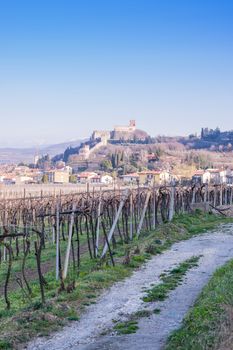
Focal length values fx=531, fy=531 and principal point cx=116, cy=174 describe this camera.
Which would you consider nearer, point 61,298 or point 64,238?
point 61,298

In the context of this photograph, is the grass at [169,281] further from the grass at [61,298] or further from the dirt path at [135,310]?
the grass at [61,298]

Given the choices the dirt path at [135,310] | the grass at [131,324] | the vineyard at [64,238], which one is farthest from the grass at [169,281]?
the vineyard at [64,238]

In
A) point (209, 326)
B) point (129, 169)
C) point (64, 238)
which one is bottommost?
point (64, 238)

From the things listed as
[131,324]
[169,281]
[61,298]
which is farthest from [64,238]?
[131,324]

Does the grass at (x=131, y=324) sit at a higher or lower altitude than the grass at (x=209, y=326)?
lower

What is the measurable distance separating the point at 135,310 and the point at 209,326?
2.44 meters

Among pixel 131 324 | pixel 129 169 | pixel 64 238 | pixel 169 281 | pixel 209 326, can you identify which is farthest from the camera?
pixel 129 169

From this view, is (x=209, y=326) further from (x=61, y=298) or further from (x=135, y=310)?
(x=61, y=298)

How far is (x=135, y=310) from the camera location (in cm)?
950

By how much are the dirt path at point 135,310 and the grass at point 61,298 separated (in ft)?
0.79

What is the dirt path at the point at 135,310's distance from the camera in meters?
7.71

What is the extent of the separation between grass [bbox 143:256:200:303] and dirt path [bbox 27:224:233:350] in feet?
0.49

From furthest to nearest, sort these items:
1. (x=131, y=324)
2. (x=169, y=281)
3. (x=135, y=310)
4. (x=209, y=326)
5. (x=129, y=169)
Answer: (x=129, y=169), (x=169, y=281), (x=135, y=310), (x=131, y=324), (x=209, y=326)

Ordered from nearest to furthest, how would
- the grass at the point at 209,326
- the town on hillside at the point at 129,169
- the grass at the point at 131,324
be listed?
the grass at the point at 209,326 → the grass at the point at 131,324 → the town on hillside at the point at 129,169
